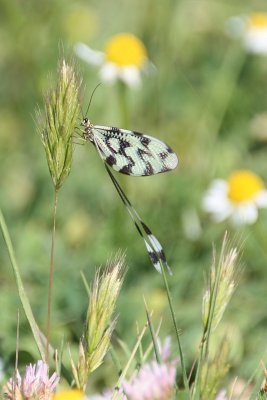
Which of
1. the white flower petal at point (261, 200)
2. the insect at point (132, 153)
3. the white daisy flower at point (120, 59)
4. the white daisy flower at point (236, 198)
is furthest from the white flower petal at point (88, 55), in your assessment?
the insect at point (132, 153)

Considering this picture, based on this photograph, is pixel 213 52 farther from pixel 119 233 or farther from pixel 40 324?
pixel 40 324

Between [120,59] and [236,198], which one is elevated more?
[120,59]

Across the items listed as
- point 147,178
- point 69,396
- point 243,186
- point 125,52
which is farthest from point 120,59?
point 69,396

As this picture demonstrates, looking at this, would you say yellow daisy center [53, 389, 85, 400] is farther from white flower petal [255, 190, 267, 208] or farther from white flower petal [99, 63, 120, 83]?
white flower petal [99, 63, 120, 83]

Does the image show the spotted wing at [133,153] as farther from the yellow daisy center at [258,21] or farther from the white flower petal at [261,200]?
the yellow daisy center at [258,21]

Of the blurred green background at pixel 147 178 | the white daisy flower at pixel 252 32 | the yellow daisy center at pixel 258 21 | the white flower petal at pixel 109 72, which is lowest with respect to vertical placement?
the blurred green background at pixel 147 178

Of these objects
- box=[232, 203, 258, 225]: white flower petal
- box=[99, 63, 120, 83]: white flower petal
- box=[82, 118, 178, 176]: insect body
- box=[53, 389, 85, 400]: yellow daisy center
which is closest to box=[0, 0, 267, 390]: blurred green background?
box=[232, 203, 258, 225]: white flower petal

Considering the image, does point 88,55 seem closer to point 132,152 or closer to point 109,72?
point 109,72
